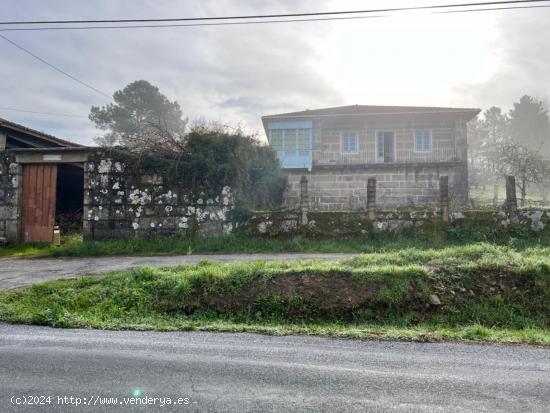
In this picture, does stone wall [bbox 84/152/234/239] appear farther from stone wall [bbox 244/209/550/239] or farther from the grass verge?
stone wall [bbox 244/209/550/239]

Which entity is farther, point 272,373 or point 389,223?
point 389,223

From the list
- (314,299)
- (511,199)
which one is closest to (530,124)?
(511,199)

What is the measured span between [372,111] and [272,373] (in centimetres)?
2097

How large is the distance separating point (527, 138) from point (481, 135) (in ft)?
18.5

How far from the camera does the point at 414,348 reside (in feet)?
14.1

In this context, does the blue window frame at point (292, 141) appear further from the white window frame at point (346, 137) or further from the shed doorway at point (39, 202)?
the shed doorway at point (39, 202)

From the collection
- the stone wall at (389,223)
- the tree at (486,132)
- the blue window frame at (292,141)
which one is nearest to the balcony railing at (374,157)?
the blue window frame at (292,141)

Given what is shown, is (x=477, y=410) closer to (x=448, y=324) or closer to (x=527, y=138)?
(x=448, y=324)

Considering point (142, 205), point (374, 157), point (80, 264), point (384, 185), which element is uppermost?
point (374, 157)

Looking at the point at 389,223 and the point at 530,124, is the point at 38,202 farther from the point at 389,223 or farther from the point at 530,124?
the point at 530,124

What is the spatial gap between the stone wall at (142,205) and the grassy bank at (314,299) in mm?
4390

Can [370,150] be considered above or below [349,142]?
below

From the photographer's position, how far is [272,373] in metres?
3.46

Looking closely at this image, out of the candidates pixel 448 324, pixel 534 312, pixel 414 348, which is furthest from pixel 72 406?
pixel 534 312
